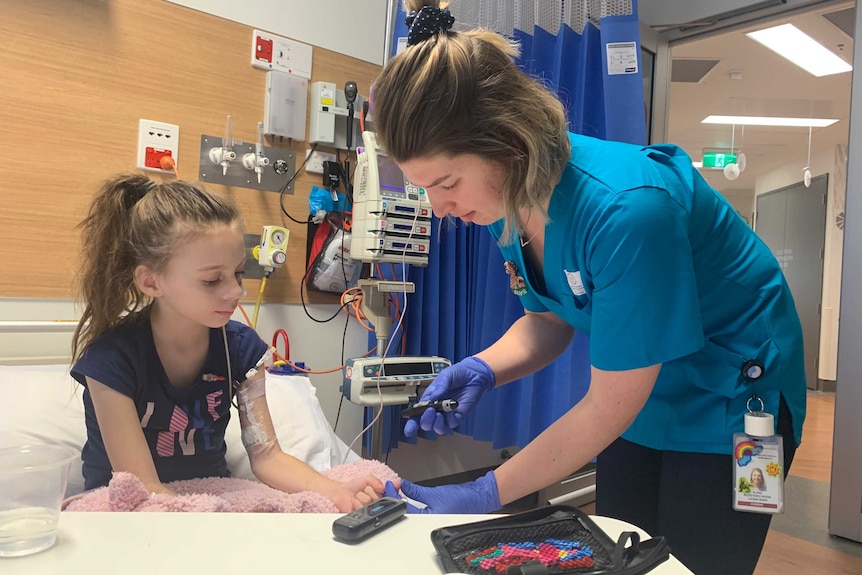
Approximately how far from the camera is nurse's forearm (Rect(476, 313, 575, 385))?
4.53 feet

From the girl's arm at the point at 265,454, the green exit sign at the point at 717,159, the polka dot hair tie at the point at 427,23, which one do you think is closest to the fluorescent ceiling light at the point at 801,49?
the green exit sign at the point at 717,159

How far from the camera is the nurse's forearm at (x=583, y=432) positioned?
929mm

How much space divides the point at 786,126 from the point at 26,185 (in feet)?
20.7

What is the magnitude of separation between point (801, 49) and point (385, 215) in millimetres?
3452

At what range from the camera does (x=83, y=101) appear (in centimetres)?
187

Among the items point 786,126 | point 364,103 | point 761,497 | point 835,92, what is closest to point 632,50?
point 364,103

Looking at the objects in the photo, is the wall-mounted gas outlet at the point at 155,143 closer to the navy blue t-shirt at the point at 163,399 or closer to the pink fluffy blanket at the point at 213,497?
the navy blue t-shirt at the point at 163,399

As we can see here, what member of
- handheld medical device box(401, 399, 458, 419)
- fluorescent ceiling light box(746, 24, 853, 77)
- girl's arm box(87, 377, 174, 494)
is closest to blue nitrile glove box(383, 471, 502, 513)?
handheld medical device box(401, 399, 458, 419)

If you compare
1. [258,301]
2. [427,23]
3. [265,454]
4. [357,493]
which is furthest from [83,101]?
[357,493]

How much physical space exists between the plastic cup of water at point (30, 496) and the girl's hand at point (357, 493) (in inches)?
20.9

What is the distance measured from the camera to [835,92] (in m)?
4.87

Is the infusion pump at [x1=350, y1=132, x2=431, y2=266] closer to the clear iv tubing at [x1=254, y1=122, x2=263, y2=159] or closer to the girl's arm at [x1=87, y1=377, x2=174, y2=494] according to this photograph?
the clear iv tubing at [x1=254, y1=122, x2=263, y2=159]

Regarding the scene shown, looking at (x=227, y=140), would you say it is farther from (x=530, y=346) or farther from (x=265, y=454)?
(x=530, y=346)

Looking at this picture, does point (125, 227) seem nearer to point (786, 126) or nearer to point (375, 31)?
point (375, 31)
